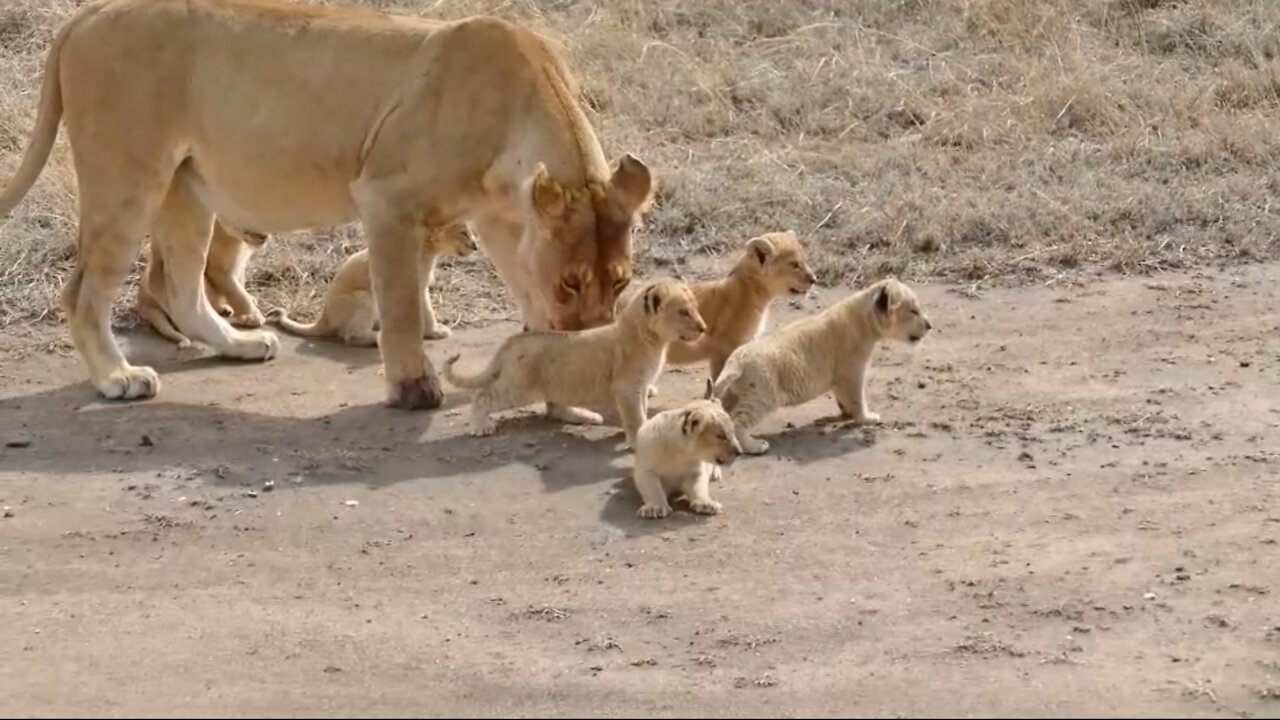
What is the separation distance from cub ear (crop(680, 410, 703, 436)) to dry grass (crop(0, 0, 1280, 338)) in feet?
8.48

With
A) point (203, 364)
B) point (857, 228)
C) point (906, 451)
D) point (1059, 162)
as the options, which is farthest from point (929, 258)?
point (203, 364)

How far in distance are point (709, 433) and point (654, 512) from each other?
295mm

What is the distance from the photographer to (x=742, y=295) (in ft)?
25.6

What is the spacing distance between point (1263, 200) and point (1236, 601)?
448 centimetres

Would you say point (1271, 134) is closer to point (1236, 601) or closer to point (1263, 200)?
point (1263, 200)

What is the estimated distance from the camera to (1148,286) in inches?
349

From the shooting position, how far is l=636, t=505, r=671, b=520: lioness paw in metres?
6.52

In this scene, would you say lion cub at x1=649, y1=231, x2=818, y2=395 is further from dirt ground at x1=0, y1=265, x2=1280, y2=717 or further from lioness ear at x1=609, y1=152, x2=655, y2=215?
lioness ear at x1=609, y1=152, x2=655, y2=215

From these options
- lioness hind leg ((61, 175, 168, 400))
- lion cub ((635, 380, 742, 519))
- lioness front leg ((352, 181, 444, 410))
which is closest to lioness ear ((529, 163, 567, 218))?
lioness front leg ((352, 181, 444, 410))

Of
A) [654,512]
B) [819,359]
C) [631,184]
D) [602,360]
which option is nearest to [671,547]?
[654,512]

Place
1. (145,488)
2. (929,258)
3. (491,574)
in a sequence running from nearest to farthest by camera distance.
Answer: (491,574)
(145,488)
(929,258)

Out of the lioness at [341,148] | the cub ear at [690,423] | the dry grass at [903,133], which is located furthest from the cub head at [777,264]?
the cub ear at [690,423]

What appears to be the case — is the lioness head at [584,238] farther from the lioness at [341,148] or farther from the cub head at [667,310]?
the cub head at [667,310]

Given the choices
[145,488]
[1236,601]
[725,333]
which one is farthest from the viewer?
[725,333]
